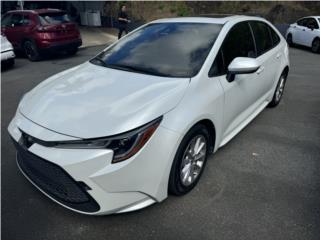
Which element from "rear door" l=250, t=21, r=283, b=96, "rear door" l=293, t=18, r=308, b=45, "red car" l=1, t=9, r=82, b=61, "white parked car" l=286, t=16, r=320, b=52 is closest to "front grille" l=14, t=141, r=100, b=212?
"rear door" l=250, t=21, r=283, b=96

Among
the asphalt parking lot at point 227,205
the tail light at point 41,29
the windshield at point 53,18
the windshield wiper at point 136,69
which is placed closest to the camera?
the asphalt parking lot at point 227,205

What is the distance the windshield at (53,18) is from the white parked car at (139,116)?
7384 mm

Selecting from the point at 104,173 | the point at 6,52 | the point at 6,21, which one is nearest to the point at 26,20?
the point at 6,21

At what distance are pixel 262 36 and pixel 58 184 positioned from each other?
3358 millimetres

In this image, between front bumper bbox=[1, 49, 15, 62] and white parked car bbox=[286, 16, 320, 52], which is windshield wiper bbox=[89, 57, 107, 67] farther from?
white parked car bbox=[286, 16, 320, 52]

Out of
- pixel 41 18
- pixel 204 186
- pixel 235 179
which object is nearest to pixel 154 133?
pixel 204 186

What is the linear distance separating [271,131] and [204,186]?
181 cm

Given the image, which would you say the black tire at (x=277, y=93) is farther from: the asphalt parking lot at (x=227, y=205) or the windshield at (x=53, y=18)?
the windshield at (x=53, y=18)

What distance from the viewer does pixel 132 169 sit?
→ 2.21 metres

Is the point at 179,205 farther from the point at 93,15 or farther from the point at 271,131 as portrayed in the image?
the point at 93,15

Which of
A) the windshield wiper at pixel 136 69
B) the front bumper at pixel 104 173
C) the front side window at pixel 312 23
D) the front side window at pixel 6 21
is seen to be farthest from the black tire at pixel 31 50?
the front side window at pixel 312 23

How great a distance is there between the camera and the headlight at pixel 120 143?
2.18m

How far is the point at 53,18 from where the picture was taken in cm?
1022

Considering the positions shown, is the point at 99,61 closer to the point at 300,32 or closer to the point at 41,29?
the point at 41,29
